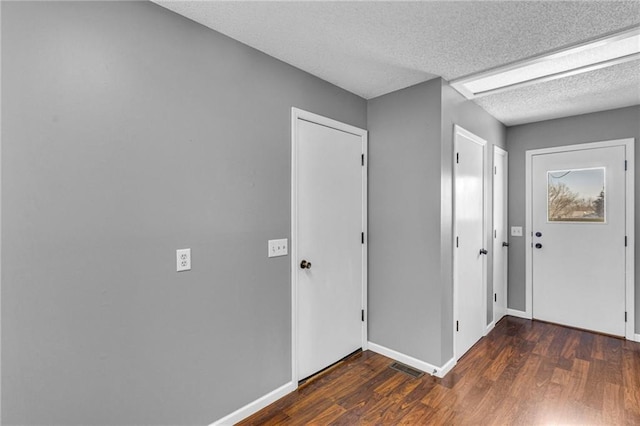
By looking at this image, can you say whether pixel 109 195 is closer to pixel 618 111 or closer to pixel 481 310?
pixel 481 310

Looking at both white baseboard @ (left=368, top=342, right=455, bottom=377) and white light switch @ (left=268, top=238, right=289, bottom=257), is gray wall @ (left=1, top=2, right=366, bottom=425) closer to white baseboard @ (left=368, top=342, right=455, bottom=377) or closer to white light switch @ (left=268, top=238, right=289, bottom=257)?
white light switch @ (left=268, top=238, right=289, bottom=257)

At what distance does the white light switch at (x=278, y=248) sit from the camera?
2168 millimetres

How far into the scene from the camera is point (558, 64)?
7.49ft

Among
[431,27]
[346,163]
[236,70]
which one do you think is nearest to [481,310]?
[346,163]

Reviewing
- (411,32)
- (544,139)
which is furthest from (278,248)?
(544,139)

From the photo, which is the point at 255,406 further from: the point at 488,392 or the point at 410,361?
the point at 488,392

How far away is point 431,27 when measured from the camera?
1.81 m

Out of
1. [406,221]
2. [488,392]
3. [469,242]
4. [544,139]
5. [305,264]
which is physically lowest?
[488,392]

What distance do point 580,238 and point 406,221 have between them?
2.35 m

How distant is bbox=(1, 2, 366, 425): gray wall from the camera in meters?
1.28

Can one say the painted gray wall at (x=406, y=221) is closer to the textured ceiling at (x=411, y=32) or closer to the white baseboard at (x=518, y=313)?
the textured ceiling at (x=411, y=32)

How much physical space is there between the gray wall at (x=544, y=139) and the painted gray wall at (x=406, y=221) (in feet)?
6.87

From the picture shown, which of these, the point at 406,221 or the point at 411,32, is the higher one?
the point at 411,32

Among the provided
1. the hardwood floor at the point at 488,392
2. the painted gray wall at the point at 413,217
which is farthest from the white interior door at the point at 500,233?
the painted gray wall at the point at 413,217
